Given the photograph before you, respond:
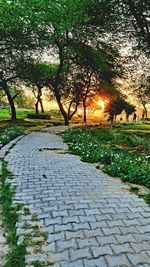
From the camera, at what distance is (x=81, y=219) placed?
6.39m

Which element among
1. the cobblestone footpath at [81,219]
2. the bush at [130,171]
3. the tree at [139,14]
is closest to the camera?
the cobblestone footpath at [81,219]

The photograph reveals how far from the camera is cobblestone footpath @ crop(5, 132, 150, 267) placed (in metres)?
4.89

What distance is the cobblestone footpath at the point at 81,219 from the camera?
4.89m

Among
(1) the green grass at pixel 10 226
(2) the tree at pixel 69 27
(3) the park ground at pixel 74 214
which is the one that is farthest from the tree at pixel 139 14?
(1) the green grass at pixel 10 226

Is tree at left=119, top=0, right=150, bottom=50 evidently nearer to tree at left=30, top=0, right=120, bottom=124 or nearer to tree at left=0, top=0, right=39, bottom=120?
tree at left=30, top=0, right=120, bottom=124

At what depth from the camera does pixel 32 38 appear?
110ft

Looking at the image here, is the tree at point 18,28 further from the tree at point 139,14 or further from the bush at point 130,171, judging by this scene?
the bush at point 130,171

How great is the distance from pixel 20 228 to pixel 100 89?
49818 mm

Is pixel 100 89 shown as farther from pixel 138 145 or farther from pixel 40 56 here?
pixel 138 145

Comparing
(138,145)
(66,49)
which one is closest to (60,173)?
(138,145)

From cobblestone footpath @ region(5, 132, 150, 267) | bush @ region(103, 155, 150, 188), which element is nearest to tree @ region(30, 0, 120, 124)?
bush @ region(103, 155, 150, 188)

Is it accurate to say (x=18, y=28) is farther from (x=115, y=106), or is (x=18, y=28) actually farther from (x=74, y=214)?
(x=115, y=106)

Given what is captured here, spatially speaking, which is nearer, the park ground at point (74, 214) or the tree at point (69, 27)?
the park ground at point (74, 214)

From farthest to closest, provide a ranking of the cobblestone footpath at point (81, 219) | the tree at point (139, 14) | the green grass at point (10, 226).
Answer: the tree at point (139, 14) < the cobblestone footpath at point (81, 219) < the green grass at point (10, 226)
